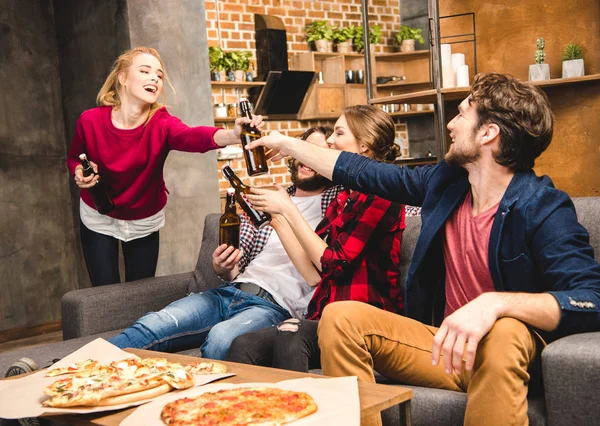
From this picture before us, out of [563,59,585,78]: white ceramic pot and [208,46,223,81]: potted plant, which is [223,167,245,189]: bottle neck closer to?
[563,59,585,78]: white ceramic pot

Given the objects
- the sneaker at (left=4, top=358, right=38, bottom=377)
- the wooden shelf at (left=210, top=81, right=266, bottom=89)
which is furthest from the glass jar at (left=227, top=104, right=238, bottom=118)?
the sneaker at (left=4, top=358, right=38, bottom=377)

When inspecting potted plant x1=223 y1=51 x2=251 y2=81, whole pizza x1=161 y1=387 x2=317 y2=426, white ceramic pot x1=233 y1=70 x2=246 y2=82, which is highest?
potted plant x1=223 y1=51 x2=251 y2=81

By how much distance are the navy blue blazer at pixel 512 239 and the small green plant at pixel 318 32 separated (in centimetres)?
605

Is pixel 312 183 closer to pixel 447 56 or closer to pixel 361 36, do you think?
pixel 447 56

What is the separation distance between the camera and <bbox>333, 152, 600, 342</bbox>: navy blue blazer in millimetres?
1723

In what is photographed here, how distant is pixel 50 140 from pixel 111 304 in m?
2.56

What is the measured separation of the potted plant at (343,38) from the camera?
8133 millimetres

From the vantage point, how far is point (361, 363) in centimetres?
181

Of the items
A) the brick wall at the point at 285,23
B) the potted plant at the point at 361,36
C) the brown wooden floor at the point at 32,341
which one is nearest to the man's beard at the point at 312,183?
the brown wooden floor at the point at 32,341

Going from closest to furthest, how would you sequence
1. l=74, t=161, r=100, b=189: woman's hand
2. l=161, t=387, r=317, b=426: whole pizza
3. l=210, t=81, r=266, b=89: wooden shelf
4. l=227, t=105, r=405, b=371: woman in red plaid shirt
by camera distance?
l=161, t=387, r=317, b=426: whole pizza < l=227, t=105, r=405, b=371: woman in red plaid shirt < l=74, t=161, r=100, b=189: woman's hand < l=210, t=81, r=266, b=89: wooden shelf

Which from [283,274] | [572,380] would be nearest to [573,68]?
[283,274]

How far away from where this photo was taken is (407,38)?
8.70 metres

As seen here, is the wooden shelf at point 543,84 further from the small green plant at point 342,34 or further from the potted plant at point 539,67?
the small green plant at point 342,34

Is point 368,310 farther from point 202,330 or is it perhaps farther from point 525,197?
point 202,330
